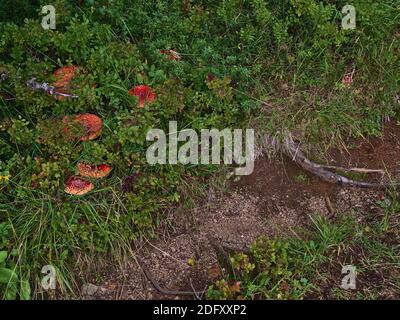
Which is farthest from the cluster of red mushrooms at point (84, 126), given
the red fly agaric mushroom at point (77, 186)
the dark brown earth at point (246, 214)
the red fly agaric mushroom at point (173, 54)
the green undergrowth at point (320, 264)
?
the green undergrowth at point (320, 264)

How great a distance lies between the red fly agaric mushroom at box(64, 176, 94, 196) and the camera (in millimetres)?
3865

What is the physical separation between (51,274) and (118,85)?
151cm

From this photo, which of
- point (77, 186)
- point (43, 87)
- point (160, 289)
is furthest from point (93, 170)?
point (160, 289)

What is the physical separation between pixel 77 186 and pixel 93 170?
0.55 ft

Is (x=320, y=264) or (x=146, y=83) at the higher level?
(x=146, y=83)

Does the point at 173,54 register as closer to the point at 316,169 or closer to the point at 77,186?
the point at 77,186

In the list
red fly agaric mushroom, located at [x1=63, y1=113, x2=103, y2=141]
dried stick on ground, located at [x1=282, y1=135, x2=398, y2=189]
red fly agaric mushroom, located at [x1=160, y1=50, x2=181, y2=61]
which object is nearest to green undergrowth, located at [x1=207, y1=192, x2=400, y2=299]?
dried stick on ground, located at [x1=282, y1=135, x2=398, y2=189]

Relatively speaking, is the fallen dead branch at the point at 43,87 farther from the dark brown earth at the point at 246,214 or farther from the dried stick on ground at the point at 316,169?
the dried stick on ground at the point at 316,169

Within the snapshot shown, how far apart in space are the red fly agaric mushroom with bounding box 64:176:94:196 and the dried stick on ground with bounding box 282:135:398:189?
5.28 feet

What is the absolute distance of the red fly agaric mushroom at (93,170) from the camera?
3.93 meters

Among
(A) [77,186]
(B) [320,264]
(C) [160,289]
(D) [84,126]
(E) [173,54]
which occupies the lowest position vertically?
(C) [160,289]

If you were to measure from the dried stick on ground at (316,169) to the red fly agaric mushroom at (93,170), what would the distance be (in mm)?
1466

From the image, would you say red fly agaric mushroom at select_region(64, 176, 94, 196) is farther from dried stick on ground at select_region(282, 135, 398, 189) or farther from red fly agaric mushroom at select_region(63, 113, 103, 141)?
dried stick on ground at select_region(282, 135, 398, 189)

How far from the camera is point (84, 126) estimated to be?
399 centimetres
